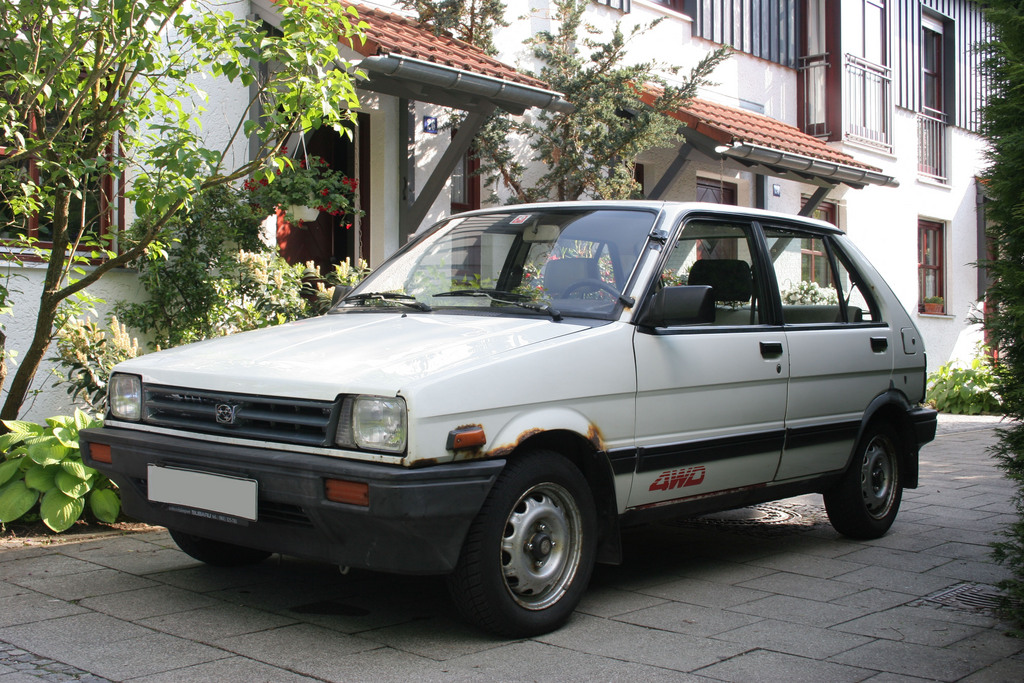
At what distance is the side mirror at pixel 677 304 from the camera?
14.0 ft

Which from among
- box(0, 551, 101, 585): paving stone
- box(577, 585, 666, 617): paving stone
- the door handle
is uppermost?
the door handle

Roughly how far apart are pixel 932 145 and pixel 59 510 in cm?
1664

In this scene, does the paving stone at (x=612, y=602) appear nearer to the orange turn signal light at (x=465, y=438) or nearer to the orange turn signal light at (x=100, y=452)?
the orange turn signal light at (x=465, y=438)

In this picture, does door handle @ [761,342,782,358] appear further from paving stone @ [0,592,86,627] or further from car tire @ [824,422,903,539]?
paving stone @ [0,592,86,627]

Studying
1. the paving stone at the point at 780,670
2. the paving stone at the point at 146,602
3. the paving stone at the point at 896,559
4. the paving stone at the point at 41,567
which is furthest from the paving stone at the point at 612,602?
the paving stone at the point at 41,567

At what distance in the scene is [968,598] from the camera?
4.68 meters

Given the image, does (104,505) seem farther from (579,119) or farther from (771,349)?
(579,119)

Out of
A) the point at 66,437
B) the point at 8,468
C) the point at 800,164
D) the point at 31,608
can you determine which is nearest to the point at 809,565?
the point at 31,608

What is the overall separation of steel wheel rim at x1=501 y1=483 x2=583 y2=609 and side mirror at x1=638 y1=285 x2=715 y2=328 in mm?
854

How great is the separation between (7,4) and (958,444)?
954 centimetres

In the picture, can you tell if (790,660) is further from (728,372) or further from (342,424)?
(342,424)

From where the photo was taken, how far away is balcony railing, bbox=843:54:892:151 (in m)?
15.5

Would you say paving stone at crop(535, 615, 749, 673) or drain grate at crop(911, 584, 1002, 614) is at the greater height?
paving stone at crop(535, 615, 749, 673)

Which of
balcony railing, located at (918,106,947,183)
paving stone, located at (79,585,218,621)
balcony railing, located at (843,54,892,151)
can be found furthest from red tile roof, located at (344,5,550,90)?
balcony railing, located at (918,106,947,183)
